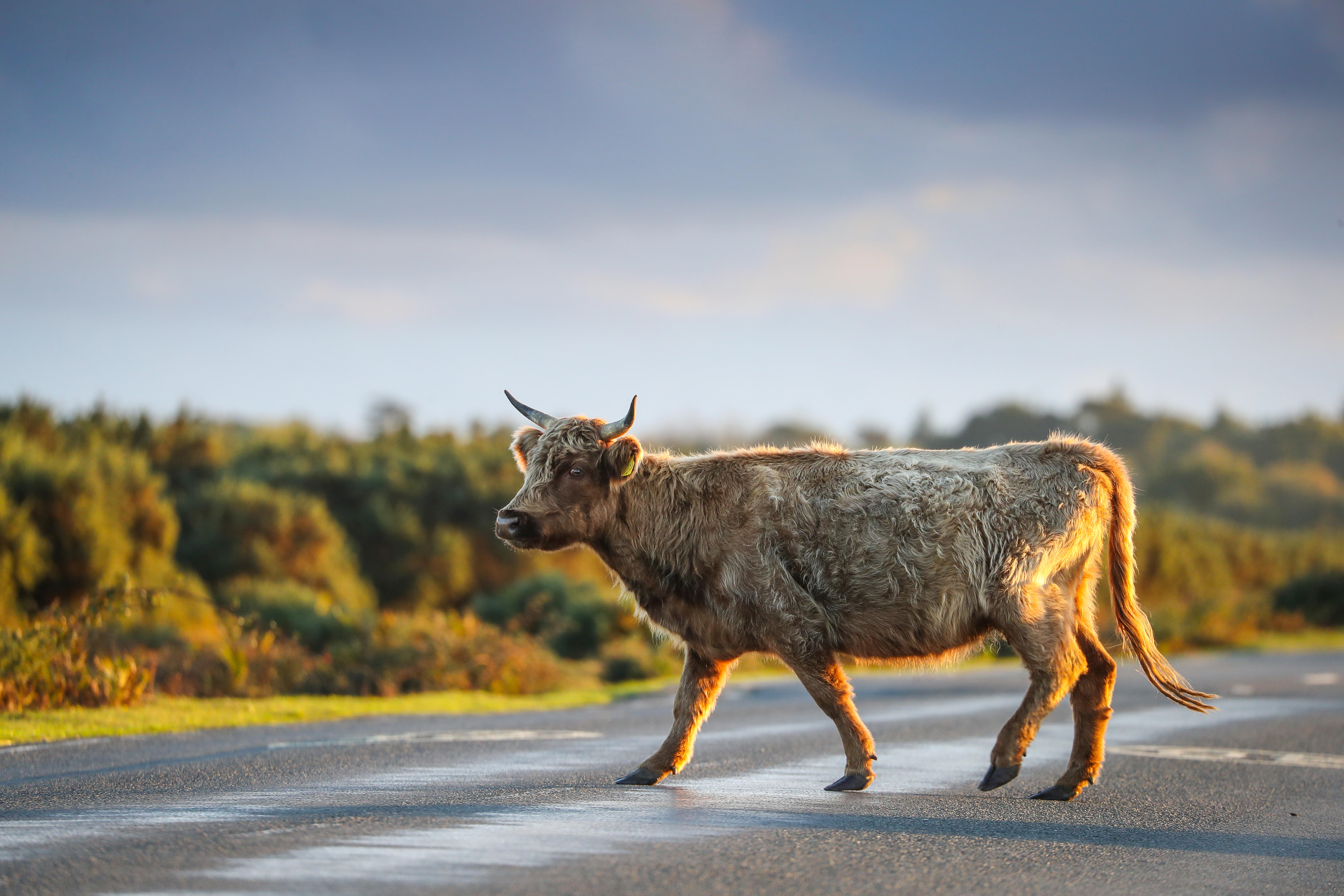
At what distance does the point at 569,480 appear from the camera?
28.7ft

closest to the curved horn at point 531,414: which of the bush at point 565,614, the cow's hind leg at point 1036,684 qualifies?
the cow's hind leg at point 1036,684

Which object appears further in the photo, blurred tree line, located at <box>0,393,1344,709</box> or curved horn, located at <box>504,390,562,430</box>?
blurred tree line, located at <box>0,393,1344,709</box>

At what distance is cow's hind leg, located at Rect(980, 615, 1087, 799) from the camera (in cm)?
783

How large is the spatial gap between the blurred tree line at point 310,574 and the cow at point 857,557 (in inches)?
57.4

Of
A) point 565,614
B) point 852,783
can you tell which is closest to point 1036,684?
point 852,783

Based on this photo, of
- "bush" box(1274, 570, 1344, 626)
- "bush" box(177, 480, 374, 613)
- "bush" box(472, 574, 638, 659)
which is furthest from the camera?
"bush" box(1274, 570, 1344, 626)

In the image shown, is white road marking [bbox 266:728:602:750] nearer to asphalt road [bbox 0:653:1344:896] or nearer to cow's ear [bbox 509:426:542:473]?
asphalt road [bbox 0:653:1344:896]

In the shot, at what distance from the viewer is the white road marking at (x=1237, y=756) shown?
34.2 feet

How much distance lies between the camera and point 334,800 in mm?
7246

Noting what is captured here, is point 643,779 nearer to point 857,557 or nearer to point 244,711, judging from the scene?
point 857,557

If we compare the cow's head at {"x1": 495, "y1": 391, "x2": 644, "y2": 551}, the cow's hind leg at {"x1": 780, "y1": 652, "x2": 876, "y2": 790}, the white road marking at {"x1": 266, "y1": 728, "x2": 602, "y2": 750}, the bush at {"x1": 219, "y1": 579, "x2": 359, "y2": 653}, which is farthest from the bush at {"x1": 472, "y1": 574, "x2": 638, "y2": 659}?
the cow's hind leg at {"x1": 780, "y1": 652, "x2": 876, "y2": 790}

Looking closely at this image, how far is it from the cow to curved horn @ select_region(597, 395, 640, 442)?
1cm

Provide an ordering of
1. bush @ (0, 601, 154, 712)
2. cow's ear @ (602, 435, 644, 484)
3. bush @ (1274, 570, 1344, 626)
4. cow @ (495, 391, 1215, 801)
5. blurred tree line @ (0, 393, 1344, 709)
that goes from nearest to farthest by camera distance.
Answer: cow @ (495, 391, 1215, 801) → cow's ear @ (602, 435, 644, 484) → bush @ (0, 601, 154, 712) → blurred tree line @ (0, 393, 1344, 709) → bush @ (1274, 570, 1344, 626)

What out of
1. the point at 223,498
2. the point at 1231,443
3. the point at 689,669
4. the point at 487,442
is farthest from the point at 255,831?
the point at 1231,443
